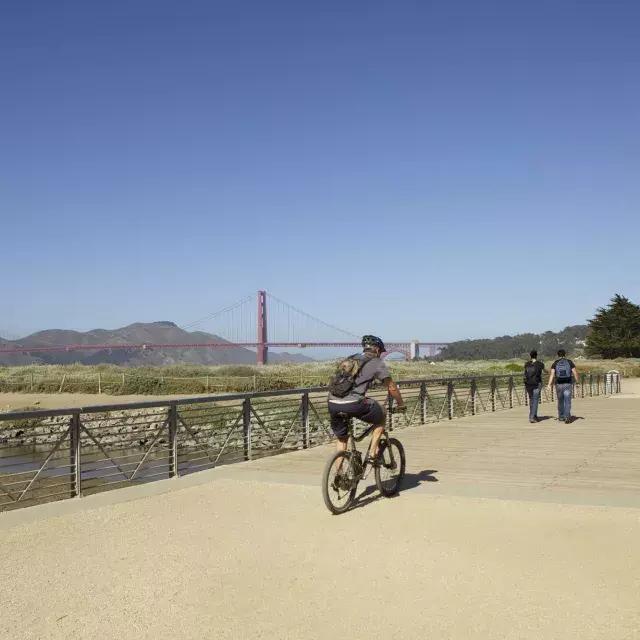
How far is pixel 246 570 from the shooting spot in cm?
557

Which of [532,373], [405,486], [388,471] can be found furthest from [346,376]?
[532,373]

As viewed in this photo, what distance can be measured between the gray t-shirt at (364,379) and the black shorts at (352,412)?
0.15 ft

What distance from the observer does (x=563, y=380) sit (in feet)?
57.0

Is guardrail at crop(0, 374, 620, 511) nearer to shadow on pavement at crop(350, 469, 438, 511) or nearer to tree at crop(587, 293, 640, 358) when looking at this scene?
shadow on pavement at crop(350, 469, 438, 511)

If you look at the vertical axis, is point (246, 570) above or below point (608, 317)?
below

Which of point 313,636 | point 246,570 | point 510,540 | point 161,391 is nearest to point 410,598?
point 313,636

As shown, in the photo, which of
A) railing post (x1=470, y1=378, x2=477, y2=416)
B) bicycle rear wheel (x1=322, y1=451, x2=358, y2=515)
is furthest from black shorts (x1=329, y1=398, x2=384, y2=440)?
railing post (x1=470, y1=378, x2=477, y2=416)

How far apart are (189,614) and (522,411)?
18220 millimetres

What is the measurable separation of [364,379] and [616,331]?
7581 cm

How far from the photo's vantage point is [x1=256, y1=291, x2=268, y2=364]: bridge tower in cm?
9631

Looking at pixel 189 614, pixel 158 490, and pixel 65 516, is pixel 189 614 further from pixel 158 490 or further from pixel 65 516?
pixel 158 490

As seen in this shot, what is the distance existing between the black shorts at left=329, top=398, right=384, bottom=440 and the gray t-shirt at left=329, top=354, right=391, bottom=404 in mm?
46

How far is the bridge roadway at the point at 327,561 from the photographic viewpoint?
177 inches

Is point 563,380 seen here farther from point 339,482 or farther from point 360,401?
point 339,482
